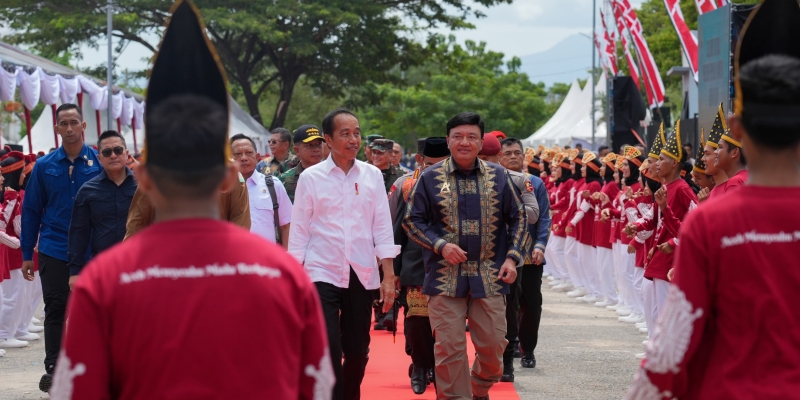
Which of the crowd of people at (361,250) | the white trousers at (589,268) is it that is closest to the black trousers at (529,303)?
the crowd of people at (361,250)

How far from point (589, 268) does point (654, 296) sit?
24.8 feet

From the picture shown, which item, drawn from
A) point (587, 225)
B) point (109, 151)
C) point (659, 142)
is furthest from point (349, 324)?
point (587, 225)

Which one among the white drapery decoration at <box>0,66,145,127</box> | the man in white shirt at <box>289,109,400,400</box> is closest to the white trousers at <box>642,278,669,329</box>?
the man in white shirt at <box>289,109,400,400</box>

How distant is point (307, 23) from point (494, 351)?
104 feet

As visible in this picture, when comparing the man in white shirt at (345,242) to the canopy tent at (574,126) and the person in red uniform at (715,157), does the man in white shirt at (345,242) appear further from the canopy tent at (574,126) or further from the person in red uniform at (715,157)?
the canopy tent at (574,126)

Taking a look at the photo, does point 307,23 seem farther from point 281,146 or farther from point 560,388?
point 560,388

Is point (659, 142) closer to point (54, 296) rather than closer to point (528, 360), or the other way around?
point (528, 360)

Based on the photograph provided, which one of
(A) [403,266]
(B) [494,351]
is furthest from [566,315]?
(B) [494,351]

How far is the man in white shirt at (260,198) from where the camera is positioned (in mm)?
8867

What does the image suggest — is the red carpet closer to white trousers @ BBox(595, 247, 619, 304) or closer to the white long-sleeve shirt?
the white long-sleeve shirt

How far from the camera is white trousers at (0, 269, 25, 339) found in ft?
41.1

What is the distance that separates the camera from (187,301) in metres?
3.07

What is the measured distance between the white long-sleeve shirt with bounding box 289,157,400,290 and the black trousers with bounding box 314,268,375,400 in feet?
0.22

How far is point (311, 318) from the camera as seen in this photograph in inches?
129
